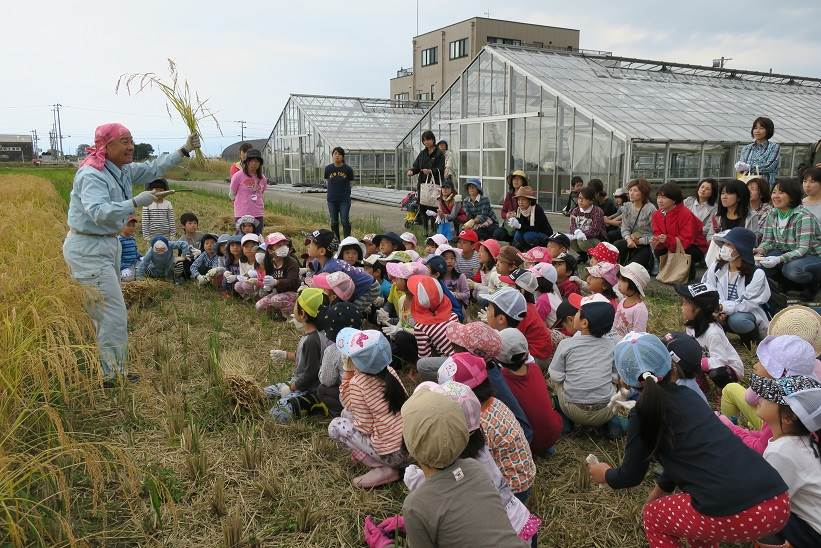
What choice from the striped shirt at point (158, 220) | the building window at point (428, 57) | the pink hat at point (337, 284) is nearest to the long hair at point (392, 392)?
the pink hat at point (337, 284)

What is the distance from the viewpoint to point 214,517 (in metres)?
2.69

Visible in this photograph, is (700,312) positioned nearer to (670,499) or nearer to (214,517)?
(670,499)

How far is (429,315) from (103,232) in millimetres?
2346

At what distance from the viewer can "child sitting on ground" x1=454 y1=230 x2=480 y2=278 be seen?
6441 mm

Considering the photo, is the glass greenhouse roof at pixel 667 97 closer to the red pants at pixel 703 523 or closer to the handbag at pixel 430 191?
the handbag at pixel 430 191

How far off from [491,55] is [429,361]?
1162cm

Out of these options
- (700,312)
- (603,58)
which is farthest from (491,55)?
(700,312)

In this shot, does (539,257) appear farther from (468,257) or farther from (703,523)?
(703,523)

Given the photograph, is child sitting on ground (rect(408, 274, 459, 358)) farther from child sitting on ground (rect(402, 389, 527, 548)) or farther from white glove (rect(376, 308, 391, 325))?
child sitting on ground (rect(402, 389, 527, 548))

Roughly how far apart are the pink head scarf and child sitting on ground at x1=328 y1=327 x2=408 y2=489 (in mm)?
2255

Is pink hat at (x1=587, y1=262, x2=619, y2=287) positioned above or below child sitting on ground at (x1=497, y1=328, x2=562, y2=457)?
above

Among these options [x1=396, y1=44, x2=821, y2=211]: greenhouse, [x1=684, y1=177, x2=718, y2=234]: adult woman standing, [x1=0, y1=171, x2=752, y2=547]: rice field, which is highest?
[x1=396, y1=44, x2=821, y2=211]: greenhouse

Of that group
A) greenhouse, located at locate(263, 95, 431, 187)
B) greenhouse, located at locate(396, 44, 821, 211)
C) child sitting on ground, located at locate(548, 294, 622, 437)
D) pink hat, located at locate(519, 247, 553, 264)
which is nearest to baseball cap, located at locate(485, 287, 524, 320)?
child sitting on ground, located at locate(548, 294, 622, 437)

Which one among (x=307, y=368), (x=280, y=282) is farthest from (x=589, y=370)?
(x=280, y=282)
